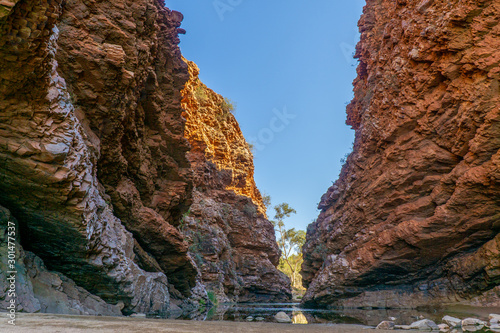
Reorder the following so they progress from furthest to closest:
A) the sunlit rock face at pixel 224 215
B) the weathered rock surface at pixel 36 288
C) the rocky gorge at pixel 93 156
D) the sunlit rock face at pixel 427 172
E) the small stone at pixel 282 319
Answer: the sunlit rock face at pixel 224 215, the sunlit rock face at pixel 427 172, the small stone at pixel 282 319, the rocky gorge at pixel 93 156, the weathered rock surface at pixel 36 288

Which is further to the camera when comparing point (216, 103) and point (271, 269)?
point (216, 103)

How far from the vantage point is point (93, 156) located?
9148mm

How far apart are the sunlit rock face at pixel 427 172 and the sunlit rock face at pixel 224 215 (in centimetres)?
1215

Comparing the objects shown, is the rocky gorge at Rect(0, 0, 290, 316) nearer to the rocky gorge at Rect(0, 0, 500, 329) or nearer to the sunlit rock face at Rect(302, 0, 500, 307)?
the rocky gorge at Rect(0, 0, 500, 329)

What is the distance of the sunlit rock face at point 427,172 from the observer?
38.8 feet

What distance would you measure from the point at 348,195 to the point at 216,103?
29702 millimetres

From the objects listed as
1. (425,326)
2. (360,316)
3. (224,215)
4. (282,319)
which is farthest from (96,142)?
(224,215)

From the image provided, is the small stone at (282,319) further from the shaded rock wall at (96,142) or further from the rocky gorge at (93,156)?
the shaded rock wall at (96,142)

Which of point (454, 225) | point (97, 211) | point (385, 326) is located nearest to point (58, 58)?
point (97, 211)

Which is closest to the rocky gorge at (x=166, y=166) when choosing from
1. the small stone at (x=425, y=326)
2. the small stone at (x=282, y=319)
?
the small stone at (x=425, y=326)

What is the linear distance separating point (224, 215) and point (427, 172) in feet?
85.5

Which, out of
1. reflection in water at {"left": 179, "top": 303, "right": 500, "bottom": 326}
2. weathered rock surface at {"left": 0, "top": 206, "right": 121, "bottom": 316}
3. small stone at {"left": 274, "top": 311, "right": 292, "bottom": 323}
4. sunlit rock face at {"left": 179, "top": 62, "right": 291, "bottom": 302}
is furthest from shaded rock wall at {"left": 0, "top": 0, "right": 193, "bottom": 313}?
sunlit rock face at {"left": 179, "top": 62, "right": 291, "bottom": 302}

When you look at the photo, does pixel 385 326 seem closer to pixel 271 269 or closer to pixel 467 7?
pixel 467 7

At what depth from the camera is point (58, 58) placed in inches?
332
